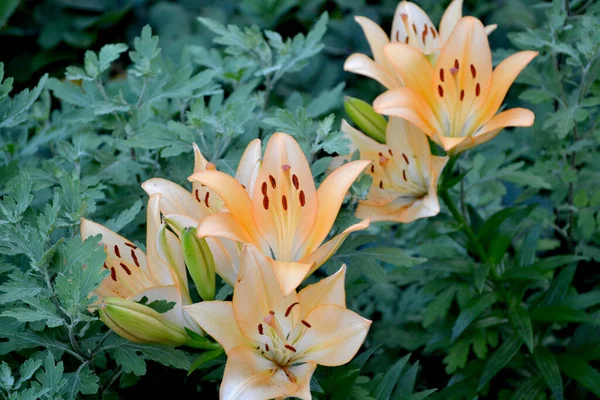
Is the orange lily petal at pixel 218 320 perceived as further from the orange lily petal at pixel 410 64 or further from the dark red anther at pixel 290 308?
the orange lily petal at pixel 410 64

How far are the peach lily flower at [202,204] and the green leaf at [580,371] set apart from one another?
0.67 m

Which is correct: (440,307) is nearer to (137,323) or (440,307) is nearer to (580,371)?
(580,371)

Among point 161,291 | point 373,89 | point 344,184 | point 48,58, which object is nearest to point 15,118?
point 161,291

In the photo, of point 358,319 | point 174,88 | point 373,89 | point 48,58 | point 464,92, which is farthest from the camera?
point 48,58

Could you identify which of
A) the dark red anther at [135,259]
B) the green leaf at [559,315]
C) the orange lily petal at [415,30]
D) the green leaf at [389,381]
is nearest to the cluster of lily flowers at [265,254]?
the dark red anther at [135,259]

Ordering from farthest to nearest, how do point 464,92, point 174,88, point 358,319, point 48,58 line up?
point 48,58, point 174,88, point 464,92, point 358,319

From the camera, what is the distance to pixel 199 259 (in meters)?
0.89

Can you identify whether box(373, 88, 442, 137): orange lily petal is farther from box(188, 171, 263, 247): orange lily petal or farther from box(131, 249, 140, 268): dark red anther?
box(131, 249, 140, 268): dark red anther

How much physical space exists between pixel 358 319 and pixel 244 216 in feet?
0.59

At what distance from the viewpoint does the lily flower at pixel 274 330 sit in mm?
841

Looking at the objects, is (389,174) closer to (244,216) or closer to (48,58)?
(244,216)

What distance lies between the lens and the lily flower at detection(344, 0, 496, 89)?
1.17 meters

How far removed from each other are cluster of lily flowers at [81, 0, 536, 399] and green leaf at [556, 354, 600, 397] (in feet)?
1.40

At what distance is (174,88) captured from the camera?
4.11 ft
